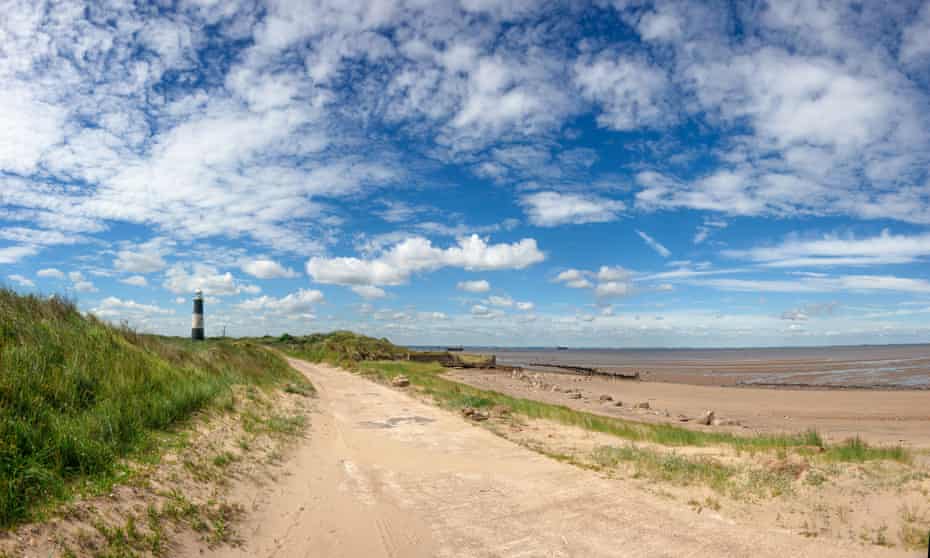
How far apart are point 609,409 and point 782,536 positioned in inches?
801

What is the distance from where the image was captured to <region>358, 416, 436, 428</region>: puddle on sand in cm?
1556

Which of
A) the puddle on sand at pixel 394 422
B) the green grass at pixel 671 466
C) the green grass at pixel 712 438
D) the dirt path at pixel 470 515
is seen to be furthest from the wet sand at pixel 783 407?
the dirt path at pixel 470 515

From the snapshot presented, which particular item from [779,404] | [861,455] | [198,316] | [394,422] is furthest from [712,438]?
[198,316]

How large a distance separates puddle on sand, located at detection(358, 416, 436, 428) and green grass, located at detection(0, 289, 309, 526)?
4497 millimetres

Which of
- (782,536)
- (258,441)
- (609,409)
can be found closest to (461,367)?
(609,409)

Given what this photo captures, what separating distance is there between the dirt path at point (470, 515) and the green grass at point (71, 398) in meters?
2.07

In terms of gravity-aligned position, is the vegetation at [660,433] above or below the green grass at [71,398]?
below

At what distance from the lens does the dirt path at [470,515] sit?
255 inches

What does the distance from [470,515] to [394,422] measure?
874 centimetres

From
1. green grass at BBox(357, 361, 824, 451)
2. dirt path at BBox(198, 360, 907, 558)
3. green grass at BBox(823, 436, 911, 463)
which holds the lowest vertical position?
green grass at BBox(357, 361, 824, 451)

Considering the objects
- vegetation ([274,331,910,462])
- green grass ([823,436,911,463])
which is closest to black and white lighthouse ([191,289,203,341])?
vegetation ([274,331,910,462])

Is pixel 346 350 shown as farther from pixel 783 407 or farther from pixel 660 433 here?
pixel 660 433

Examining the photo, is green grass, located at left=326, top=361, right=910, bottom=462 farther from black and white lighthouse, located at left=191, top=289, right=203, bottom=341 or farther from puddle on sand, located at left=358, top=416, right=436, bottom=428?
black and white lighthouse, located at left=191, top=289, right=203, bottom=341

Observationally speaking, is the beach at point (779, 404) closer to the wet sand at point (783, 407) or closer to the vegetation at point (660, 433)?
the wet sand at point (783, 407)
